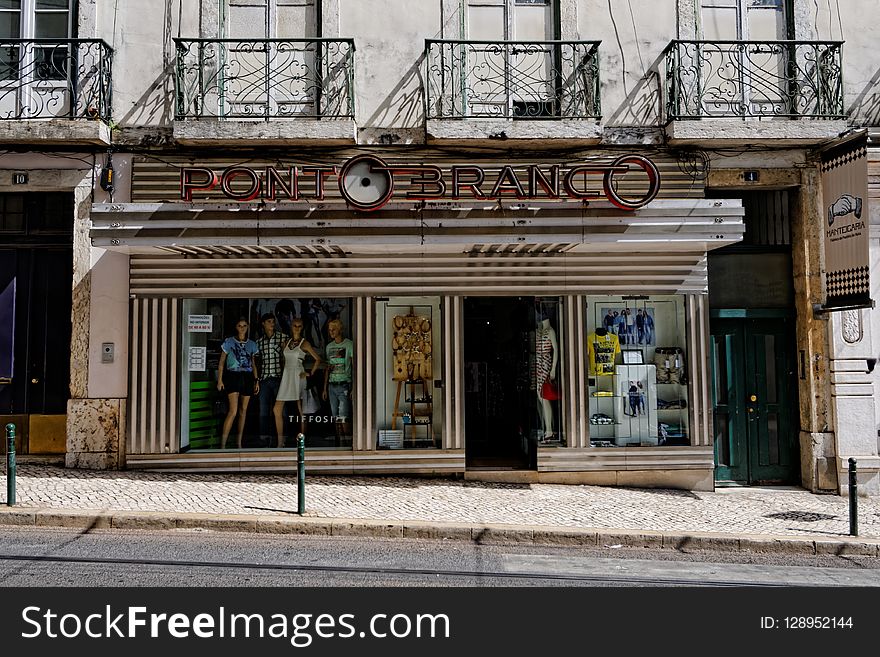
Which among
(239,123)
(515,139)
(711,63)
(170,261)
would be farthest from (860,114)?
(170,261)

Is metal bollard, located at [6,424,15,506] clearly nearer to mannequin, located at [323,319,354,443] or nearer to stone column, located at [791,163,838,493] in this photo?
mannequin, located at [323,319,354,443]

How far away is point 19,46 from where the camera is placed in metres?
10.1

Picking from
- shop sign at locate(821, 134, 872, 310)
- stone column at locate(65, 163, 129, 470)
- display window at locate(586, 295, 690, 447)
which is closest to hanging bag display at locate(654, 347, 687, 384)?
display window at locate(586, 295, 690, 447)

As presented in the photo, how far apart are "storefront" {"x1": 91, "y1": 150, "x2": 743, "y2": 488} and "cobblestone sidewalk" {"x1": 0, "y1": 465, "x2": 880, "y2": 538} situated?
1.56 ft

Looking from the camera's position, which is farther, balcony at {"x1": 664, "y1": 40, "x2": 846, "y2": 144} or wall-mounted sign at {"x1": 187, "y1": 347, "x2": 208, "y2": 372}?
wall-mounted sign at {"x1": 187, "y1": 347, "x2": 208, "y2": 372}

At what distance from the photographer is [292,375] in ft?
34.0

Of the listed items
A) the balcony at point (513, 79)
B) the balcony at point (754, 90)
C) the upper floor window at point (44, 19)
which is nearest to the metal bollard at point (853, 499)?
the balcony at point (754, 90)

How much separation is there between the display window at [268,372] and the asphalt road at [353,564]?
285 cm

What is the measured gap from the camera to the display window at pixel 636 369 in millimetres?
10352

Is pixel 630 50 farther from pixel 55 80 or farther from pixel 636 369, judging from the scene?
pixel 55 80

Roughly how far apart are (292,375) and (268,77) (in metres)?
4.09

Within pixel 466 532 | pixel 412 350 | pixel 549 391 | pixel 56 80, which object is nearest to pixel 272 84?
pixel 56 80

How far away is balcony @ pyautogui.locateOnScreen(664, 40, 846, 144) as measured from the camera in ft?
32.1

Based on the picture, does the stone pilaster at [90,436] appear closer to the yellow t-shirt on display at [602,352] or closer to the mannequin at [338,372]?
the mannequin at [338,372]
